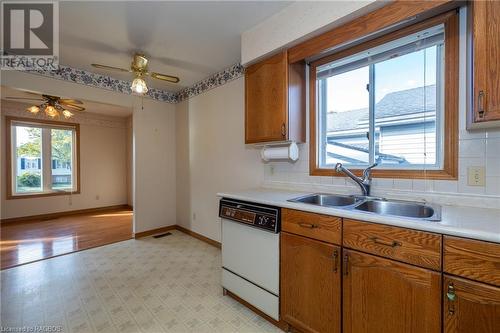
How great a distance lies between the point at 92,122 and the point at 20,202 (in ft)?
7.10

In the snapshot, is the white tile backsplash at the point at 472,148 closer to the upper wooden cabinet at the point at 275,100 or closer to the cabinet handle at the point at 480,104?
the cabinet handle at the point at 480,104

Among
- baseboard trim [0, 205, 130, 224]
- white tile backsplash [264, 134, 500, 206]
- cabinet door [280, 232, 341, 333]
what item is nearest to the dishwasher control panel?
cabinet door [280, 232, 341, 333]

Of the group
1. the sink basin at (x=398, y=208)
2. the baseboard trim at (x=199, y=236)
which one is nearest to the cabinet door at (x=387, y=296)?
the sink basin at (x=398, y=208)

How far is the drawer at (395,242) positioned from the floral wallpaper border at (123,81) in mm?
2219

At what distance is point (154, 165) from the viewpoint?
3.84 metres

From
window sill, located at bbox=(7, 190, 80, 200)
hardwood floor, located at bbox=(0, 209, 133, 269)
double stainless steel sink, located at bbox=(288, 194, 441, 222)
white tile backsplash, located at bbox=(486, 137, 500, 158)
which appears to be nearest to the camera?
white tile backsplash, located at bbox=(486, 137, 500, 158)

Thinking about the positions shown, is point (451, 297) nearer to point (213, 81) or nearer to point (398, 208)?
point (398, 208)

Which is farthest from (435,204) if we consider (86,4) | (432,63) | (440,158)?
(86,4)

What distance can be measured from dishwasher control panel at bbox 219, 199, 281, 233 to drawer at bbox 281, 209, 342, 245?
0.06 metres

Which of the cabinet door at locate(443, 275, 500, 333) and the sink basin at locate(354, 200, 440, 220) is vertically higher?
the sink basin at locate(354, 200, 440, 220)

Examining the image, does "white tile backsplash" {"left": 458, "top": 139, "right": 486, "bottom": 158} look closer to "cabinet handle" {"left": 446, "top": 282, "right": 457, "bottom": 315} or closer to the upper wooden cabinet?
"cabinet handle" {"left": 446, "top": 282, "right": 457, "bottom": 315}

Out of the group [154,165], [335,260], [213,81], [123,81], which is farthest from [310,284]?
[123,81]

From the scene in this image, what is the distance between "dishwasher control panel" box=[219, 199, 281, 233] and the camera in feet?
5.24

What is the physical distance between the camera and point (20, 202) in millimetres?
4488
